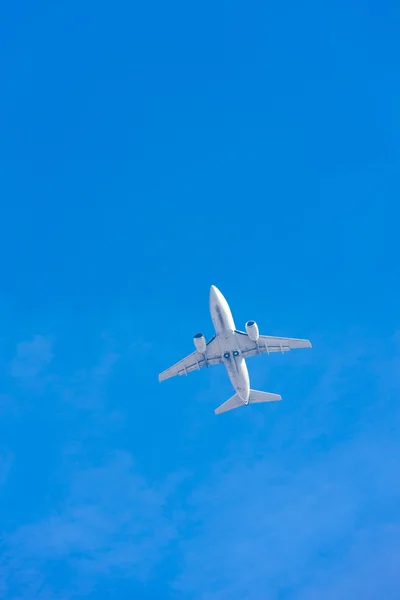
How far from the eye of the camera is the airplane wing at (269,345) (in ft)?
293

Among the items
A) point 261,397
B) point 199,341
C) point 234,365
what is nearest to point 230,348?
point 234,365

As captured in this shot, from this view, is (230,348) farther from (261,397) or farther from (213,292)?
(261,397)

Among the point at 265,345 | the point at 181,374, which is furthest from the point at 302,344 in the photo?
the point at 181,374

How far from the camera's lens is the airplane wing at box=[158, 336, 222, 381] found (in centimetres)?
8996

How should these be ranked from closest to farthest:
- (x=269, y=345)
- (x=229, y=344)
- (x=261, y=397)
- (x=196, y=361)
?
(x=229, y=344) < (x=269, y=345) < (x=196, y=361) < (x=261, y=397)

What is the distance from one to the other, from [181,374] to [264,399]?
40.7 feet

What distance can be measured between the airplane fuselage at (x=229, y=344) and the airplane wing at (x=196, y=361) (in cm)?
136

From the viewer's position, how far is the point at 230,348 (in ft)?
290

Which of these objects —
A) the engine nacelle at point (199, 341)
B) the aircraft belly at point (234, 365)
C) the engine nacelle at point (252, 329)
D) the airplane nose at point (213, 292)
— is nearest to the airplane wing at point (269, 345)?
the aircraft belly at point (234, 365)

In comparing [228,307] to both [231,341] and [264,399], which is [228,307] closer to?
[231,341]

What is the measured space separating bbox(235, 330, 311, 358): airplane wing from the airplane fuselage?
120cm

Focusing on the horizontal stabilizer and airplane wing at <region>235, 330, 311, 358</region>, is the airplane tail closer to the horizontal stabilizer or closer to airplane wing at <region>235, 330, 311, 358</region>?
the horizontal stabilizer

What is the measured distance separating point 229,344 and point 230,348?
29.8 inches

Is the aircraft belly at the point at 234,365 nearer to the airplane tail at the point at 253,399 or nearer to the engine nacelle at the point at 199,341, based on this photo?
the engine nacelle at the point at 199,341
